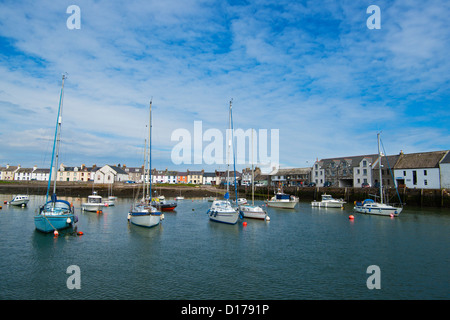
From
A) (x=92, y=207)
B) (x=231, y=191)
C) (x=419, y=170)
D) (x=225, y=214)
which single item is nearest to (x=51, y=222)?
(x=225, y=214)

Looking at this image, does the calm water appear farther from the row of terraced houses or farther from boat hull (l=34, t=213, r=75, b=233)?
the row of terraced houses

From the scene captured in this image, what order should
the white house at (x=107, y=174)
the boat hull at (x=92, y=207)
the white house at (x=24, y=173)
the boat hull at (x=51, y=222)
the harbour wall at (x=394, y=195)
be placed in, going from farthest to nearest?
1. the white house at (x=24, y=173)
2. the white house at (x=107, y=174)
3. the harbour wall at (x=394, y=195)
4. the boat hull at (x=92, y=207)
5. the boat hull at (x=51, y=222)

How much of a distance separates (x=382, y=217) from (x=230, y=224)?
81.9ft

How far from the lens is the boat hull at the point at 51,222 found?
28.3m

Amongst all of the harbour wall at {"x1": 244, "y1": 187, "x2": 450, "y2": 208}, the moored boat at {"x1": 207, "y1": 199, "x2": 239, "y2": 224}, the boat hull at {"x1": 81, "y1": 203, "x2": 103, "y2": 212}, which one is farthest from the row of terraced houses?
the boat hull at {"x1": 81, "y1": 203, "x2": 103, "y2": 212}

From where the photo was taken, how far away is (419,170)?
67.9 m

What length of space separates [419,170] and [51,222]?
2855 inches

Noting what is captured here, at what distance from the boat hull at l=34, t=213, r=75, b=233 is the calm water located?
2.53 ft

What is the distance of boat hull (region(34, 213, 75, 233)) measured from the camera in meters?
28.3

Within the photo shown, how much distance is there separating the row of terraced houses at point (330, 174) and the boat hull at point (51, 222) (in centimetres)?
5285

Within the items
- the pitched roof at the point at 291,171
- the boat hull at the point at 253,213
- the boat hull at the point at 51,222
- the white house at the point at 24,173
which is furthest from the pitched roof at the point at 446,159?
the white house at the point at 24,173

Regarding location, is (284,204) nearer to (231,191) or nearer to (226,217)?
(226,217)

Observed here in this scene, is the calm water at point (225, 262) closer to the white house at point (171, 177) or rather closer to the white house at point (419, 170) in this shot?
the white house at point (419, 170)
